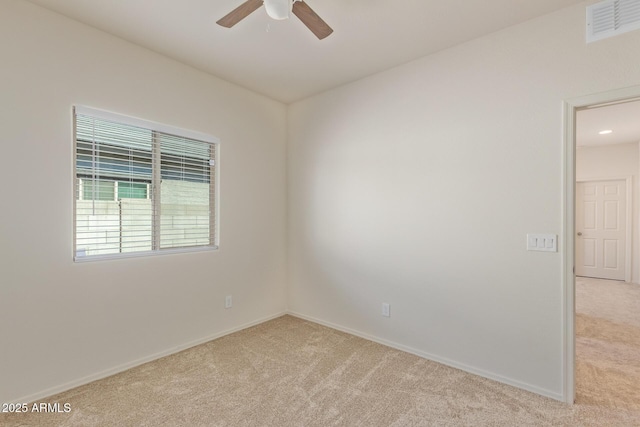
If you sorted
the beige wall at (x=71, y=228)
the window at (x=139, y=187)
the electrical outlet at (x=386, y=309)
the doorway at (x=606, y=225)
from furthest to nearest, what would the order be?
the doorway at (x=606, y=225)
the electrical outlet at (x=386, y=309)
the window at (x=139, y=187)
the beige wall at (x=71, y=228)

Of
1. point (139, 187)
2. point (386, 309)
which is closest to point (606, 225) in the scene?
point (386, 309)

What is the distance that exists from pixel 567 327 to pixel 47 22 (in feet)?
13.8

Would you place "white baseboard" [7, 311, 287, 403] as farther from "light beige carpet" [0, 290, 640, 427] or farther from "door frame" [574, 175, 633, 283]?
"door frame" [574, 175, 633, 283]

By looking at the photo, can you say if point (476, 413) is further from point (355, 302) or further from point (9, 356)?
point (9, 356)

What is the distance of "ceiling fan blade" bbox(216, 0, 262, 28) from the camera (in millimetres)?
1674

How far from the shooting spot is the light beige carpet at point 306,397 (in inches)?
73.6

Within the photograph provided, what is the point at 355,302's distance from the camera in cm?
323

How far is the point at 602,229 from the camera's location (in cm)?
593

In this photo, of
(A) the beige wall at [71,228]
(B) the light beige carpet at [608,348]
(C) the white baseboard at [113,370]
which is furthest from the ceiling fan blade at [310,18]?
(B) the light beige carpet at [608,348]

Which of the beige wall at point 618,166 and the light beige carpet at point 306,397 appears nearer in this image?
the light beige carpet at point 306,397

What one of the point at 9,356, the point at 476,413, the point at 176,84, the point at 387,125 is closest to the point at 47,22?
the point at 176,84

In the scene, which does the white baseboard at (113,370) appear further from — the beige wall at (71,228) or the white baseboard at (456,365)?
the white baseboard at (456,365)

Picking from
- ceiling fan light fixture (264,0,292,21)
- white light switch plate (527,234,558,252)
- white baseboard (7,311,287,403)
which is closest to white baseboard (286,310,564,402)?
white light switch plate (527,234,558,252)

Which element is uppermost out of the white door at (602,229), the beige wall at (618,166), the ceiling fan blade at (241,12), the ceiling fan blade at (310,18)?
the ceiling fan blade at (241,12)
